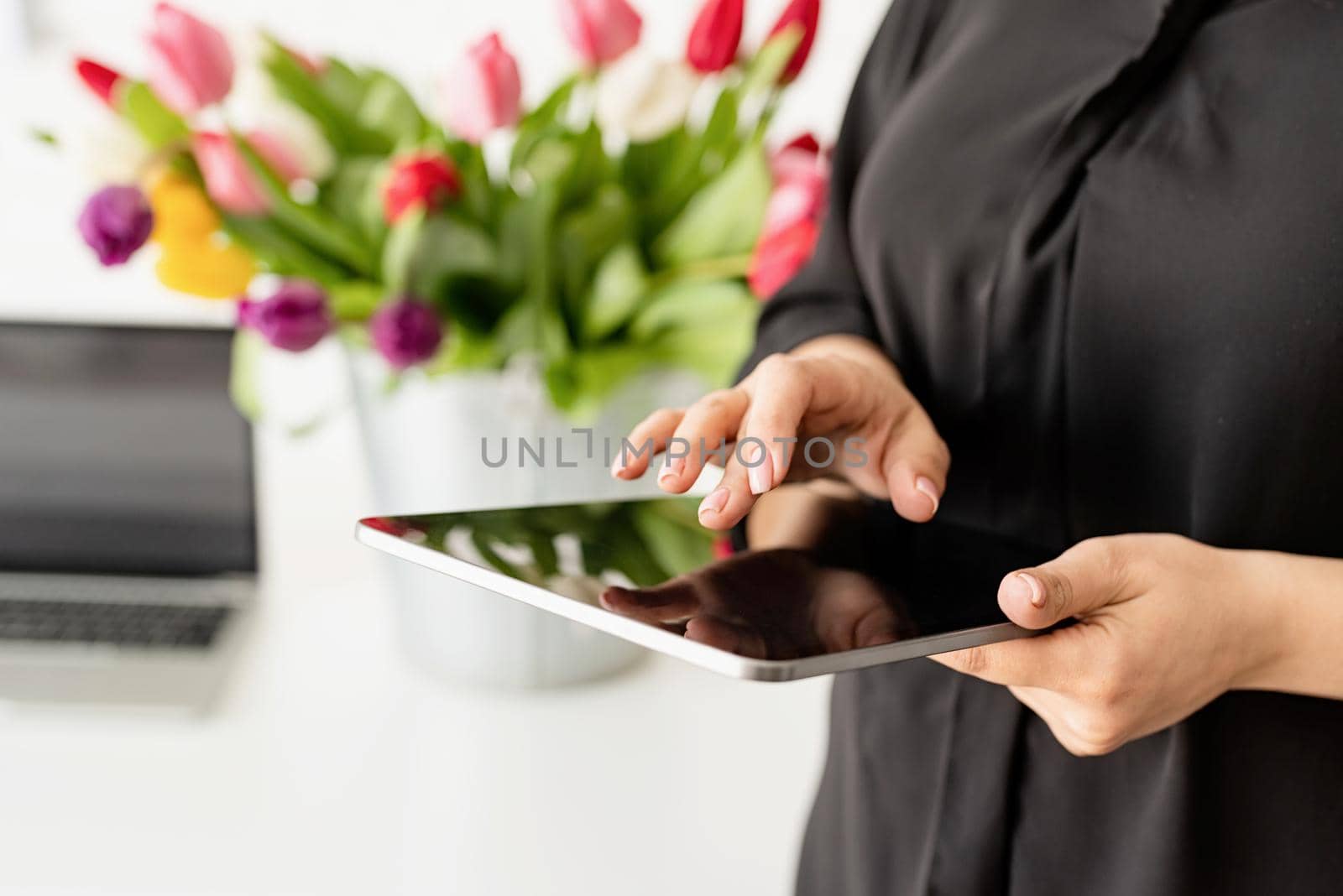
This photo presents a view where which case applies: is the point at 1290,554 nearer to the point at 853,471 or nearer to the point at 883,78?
the point at 853,471

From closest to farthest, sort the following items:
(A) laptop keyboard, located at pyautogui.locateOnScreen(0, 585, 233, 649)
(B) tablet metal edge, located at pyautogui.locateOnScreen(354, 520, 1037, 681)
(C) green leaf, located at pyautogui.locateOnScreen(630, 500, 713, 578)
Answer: (B) tablet metal edge, located at pyautogui.locateOnScreen(354, 520, 1037, 681) < (C) green leaf, located at pyautogui.locateOnScreen(630, 500, 713, 578) < (A) laptop keyboard, located at pyautogui.locateOnScreen(0, 585, 233, 649)

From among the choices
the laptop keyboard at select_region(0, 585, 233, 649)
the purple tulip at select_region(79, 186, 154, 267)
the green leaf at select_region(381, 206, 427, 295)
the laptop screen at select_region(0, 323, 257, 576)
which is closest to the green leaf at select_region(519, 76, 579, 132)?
the green leaf at select_region(381, 206, 427, 295)

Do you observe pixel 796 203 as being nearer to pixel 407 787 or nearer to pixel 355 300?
pixel 355 300

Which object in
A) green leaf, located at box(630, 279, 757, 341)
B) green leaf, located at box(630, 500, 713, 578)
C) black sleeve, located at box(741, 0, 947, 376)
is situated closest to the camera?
green leaf, located at box(630, 500, 713, 578)

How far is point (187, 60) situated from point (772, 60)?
1.06 feet

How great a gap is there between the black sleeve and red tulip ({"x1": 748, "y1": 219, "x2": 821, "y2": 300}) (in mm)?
29

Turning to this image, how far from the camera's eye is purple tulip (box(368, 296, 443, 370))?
0.59 meters

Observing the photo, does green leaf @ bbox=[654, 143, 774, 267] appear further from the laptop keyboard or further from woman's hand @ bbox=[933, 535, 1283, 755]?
the laptop keyboard

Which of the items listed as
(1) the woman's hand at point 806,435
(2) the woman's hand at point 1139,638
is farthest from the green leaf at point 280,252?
(2) the woman's hand at point 1139,638

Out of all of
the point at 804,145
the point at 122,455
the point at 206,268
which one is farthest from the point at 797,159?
the point at 122,455

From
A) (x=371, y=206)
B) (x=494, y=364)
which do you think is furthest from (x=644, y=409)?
(x=371, y=206)

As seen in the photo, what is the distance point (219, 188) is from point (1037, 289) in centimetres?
45

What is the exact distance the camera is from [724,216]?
0.62m

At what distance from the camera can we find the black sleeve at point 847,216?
0.52m
